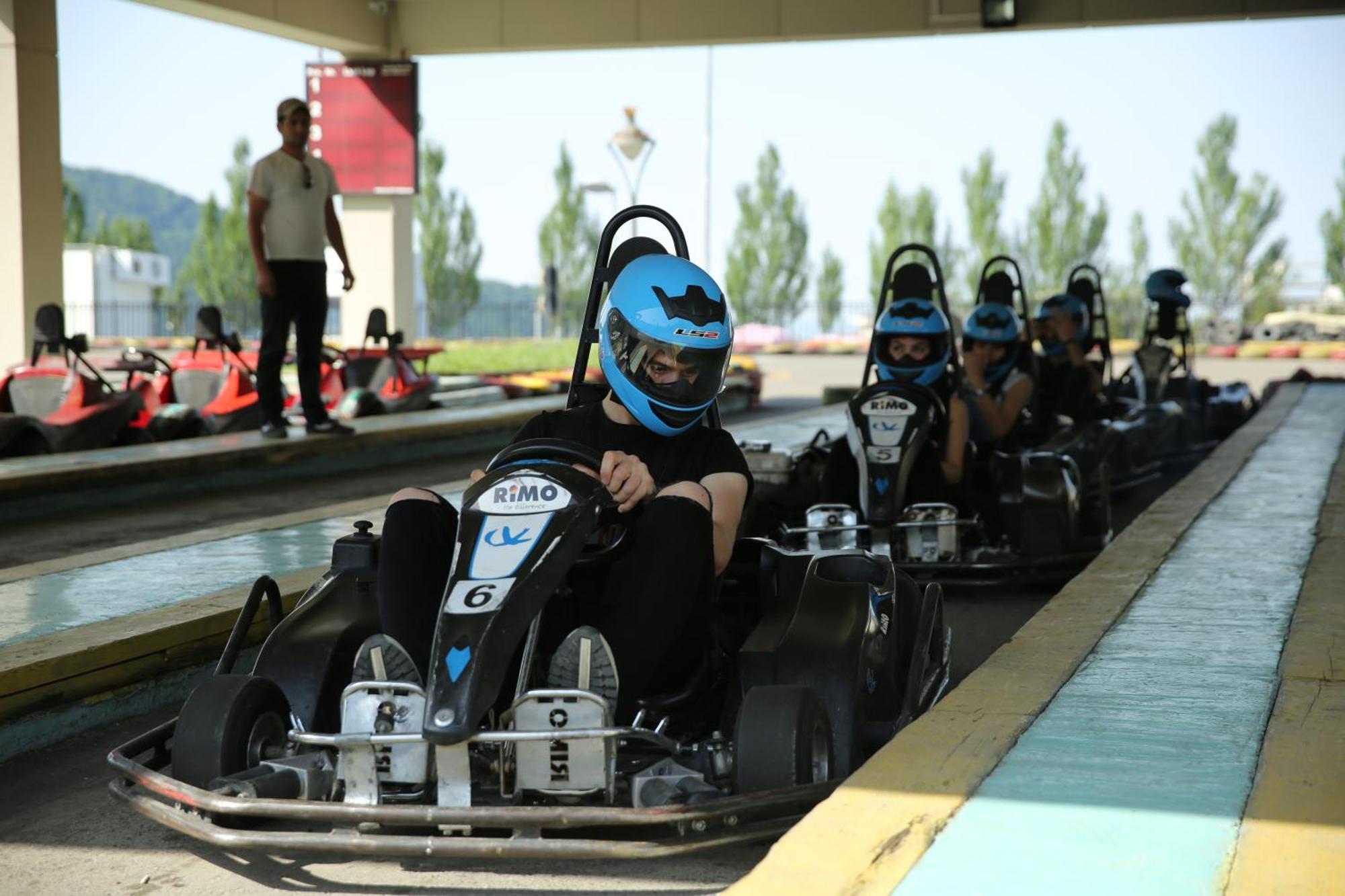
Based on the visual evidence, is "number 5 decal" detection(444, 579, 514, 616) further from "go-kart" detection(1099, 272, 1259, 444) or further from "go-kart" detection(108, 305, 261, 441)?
"go-kart" detection(1099, 272, 1259, 444)

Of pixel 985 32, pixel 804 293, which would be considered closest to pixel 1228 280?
pixel 804 293

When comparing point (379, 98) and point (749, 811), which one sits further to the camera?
point (379, 98)

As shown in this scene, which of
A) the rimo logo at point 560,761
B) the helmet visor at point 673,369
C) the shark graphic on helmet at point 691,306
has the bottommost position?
the rimo logo at point 560,761

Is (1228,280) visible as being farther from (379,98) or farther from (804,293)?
Result: (379,98)

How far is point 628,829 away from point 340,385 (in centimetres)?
905

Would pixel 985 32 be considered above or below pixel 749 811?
above

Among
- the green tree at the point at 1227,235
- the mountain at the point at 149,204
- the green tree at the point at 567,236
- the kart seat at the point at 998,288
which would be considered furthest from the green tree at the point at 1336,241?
the mountain at the point at 149,204

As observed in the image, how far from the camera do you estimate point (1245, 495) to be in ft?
21.7

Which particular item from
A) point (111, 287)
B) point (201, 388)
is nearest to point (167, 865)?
point (201, 388)

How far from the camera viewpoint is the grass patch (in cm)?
2036

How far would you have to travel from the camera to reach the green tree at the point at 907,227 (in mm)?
40938

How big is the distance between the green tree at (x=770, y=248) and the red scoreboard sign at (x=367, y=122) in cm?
2657

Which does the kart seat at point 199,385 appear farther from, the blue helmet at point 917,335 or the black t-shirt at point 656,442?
the black t-shirt at point 656,442

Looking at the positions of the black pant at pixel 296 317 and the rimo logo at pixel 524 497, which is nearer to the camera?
the rimo logo at pixel 524 497
